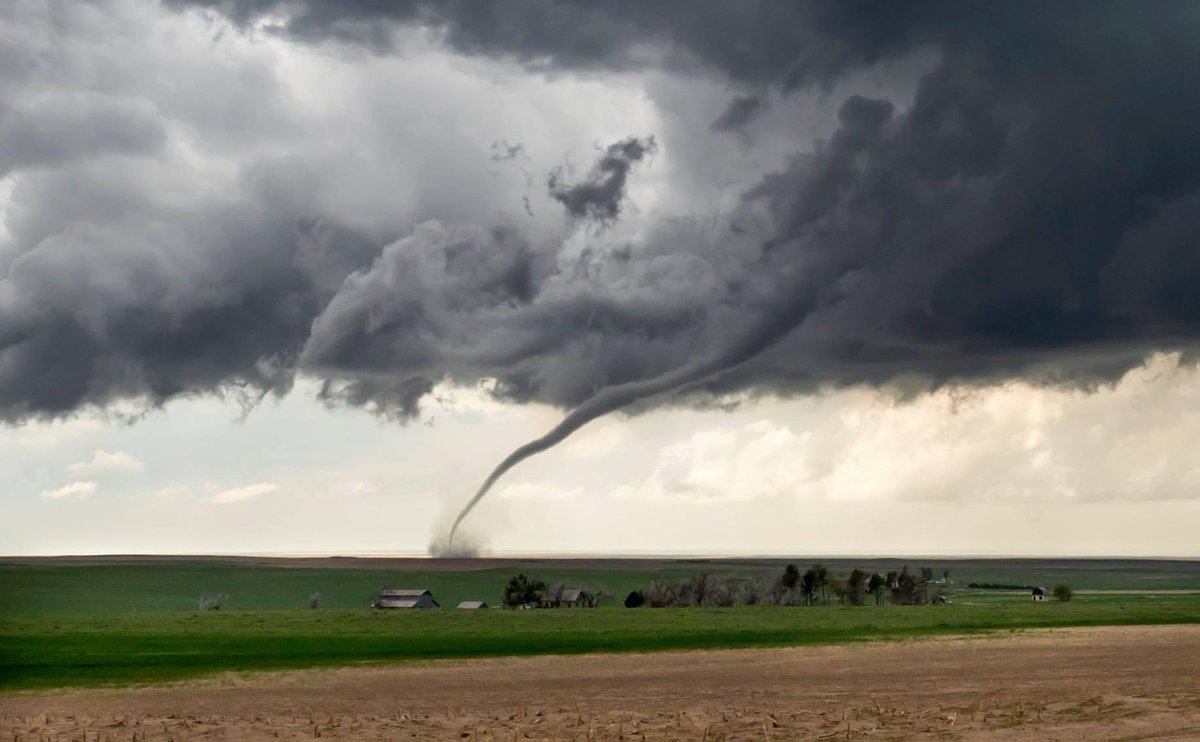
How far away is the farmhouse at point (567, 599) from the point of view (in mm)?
154500

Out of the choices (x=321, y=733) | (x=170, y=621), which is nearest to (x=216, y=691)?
(x=321, y=733)

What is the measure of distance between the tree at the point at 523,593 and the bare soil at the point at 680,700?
94315 mm

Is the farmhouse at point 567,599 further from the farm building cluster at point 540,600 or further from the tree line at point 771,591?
the tree line at point 771,591

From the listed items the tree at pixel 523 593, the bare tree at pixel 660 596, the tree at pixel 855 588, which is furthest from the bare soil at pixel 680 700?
the tree at pixel 855 588

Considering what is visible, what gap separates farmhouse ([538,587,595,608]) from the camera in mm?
154500

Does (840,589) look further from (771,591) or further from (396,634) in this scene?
(396,634)

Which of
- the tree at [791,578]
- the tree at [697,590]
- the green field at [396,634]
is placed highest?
the tree at [791,578]

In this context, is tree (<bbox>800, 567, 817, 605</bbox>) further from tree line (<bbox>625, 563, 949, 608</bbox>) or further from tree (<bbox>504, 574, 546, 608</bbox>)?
tree (<bbox>504, 574, 546, 608</bbox>)

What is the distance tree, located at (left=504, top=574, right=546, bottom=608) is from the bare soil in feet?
309

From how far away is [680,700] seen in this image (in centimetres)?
4059

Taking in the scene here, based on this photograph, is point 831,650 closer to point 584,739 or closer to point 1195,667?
point 1195,667

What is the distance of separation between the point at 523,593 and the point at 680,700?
118 metres

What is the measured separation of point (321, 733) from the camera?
108ft

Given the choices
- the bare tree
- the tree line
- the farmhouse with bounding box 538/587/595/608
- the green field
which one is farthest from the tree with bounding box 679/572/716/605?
the green field
